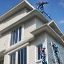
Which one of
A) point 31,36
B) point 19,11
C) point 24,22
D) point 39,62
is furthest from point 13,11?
point 39,62

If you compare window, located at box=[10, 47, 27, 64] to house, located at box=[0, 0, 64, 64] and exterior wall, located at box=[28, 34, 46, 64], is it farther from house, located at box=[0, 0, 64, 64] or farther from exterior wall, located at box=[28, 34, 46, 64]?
exterior wall, located at box=[28, 34, 46, 64]

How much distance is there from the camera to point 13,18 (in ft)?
90.1

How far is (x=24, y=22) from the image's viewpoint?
2555 cm

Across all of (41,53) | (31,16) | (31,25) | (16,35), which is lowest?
(41,53)

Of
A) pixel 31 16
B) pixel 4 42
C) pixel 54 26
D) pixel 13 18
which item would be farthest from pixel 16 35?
pixel 54 26

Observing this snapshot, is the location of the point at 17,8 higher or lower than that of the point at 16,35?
higher

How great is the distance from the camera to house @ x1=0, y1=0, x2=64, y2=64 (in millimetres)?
22500

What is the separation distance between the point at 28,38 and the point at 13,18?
174 inches

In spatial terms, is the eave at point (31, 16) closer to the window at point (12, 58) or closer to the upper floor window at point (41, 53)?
the window at point (12, 58)

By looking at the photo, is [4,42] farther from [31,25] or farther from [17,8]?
[31,25]

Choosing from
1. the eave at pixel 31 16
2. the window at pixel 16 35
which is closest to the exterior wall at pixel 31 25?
the eave at pixel 31 16

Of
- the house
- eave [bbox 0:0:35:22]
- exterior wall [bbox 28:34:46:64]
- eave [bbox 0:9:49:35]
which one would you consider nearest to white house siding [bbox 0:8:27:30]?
the house

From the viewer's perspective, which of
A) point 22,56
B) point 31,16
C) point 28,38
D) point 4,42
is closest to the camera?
point 22,56

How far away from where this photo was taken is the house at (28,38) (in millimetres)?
22500
